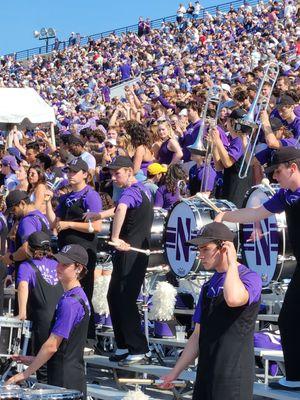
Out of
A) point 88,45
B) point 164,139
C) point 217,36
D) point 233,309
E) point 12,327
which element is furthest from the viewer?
point 88,45

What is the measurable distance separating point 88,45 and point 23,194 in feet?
109

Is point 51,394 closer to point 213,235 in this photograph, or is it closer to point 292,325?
point 213,235

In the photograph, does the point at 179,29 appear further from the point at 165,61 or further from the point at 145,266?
the point at 145,266

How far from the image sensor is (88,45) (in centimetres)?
4225

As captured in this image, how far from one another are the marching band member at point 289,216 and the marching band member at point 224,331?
819 mm

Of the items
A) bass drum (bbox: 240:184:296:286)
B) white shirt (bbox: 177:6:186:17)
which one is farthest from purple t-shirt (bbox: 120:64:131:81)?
bass drum (bbox: 240:184:296:286)

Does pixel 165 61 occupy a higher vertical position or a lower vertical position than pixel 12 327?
higher

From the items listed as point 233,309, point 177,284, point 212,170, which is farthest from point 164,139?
point 233,309

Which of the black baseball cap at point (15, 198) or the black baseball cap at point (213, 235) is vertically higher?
the black baseball cap at point (15, 198)

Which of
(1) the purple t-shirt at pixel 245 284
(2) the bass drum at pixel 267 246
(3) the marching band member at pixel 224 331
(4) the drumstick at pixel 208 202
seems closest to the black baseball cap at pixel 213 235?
(3) the marching band member at pixel 224 331

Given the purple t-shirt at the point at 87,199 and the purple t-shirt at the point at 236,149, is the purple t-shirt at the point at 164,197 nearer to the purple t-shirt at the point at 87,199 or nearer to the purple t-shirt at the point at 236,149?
the purple t-shirt at the point at 236,149

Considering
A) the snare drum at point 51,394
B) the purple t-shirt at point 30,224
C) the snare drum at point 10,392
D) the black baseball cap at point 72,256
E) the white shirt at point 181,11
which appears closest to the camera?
the snare drum at point 51,394

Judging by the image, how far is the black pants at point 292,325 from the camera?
6.47m

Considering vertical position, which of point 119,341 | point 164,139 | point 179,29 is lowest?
point 119,341
